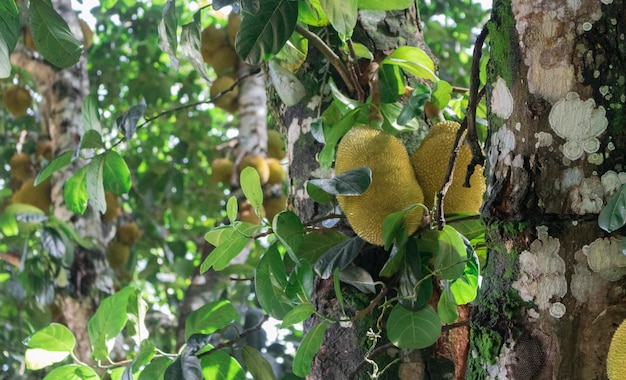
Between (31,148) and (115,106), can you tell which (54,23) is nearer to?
(31,148)

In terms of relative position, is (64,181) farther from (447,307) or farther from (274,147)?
(447,307)

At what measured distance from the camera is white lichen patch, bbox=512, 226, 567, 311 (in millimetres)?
590

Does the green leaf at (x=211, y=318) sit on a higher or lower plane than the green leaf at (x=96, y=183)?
lower

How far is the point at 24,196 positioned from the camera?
2.60 metres

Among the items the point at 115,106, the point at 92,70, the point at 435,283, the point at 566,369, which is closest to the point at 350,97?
the point at 435,283

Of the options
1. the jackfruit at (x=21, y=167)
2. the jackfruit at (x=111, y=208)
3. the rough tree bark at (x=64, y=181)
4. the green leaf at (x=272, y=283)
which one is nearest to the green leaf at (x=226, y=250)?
the green leaf at (x=272, y=283)

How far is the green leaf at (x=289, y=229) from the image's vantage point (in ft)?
2.83

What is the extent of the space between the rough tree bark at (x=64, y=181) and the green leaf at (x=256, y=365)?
1.03 metres

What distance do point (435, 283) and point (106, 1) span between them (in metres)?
3.37

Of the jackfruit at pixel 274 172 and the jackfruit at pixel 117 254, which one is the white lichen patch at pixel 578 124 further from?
the jackfruit at pixel 117 254

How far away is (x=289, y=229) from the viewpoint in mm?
883

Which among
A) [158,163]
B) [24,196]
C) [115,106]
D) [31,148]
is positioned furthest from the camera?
[115,106]

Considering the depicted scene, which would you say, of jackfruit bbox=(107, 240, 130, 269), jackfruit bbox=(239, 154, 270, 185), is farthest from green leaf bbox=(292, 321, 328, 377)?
jackfruit bbox=(107, 240, 130, 269)

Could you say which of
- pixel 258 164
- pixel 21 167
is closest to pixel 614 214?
pixel 258 164
